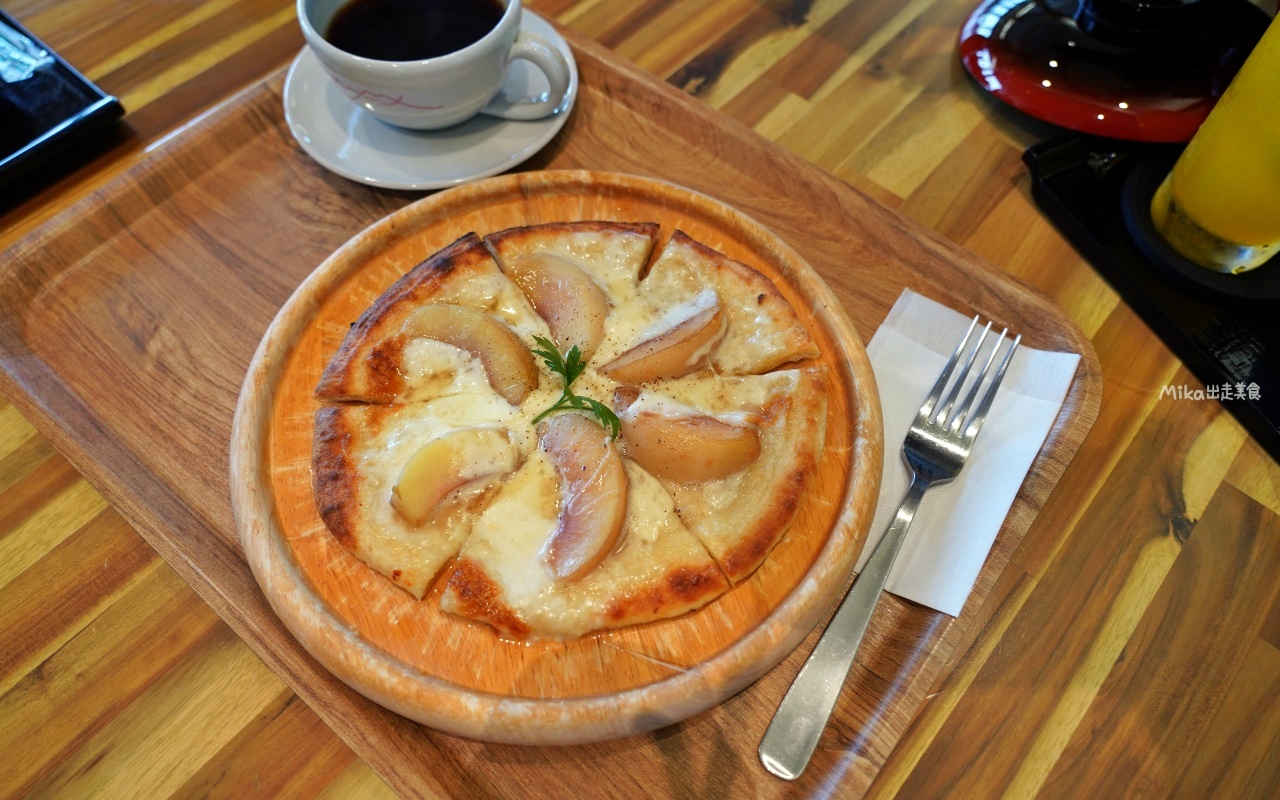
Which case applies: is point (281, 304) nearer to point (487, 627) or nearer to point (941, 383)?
point (487, 627)

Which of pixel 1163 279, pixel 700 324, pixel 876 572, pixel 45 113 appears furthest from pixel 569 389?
pixel 45 113

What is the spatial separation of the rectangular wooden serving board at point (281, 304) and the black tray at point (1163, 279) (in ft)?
1.20

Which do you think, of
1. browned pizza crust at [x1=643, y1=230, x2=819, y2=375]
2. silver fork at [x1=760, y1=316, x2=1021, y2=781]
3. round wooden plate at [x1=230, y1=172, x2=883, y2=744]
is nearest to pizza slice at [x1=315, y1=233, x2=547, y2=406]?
round wooden plate at [x1=230, y1=172, x2=883, y2=744]

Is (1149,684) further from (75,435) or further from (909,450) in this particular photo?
(75,435)

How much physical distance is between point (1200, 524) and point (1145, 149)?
1209 millimetres

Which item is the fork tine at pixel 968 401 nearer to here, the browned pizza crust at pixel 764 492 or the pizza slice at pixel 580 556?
the browned pizza crust at pixel 764 492

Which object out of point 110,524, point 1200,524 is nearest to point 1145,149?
point 1200,524

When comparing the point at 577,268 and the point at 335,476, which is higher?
the point at 577,268

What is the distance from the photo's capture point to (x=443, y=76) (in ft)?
6.70

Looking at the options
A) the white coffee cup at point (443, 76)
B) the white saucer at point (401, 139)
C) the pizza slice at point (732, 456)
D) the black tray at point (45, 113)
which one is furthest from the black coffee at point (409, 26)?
the pizza slice at point (732, 456)

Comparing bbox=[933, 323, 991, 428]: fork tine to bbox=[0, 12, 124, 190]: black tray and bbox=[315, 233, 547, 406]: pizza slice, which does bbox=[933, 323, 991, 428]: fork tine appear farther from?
bbox=[0, 12, 124, 190]: black tray

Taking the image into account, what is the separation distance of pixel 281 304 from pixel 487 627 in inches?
46.5

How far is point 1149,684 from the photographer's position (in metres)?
1.69

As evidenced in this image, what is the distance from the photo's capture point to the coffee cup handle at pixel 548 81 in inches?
88.3
